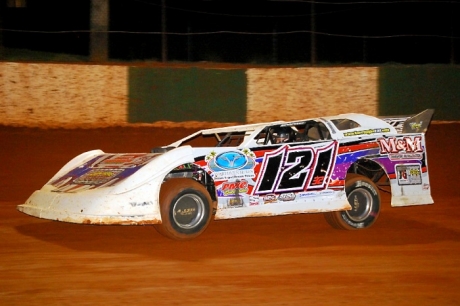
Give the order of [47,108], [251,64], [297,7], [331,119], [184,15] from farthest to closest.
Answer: [184,15]
[297,7]
[251,64]
[47,108]
[331,119]

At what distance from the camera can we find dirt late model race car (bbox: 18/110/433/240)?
7.80m

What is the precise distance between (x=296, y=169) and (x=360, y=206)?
1163mm

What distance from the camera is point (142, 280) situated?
6508mm

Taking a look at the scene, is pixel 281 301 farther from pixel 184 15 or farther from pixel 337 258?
pixel 184 15

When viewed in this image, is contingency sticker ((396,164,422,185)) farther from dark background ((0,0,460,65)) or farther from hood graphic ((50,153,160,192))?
dark background ((0,0,460,65))

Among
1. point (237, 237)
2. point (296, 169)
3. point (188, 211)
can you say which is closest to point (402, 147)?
point (296, 169)

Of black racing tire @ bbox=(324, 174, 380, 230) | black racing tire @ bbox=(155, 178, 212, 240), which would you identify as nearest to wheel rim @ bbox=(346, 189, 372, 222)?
black racing tire @ bbox=(324, 174, 380, 230)

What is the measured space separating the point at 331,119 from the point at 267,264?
8.92 feet

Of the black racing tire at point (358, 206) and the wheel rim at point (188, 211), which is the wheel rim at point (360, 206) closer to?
the black racing tire at point (358, 206)

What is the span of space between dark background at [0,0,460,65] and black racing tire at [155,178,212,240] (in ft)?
33.6

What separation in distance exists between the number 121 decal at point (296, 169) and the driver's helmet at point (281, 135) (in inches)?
13.1

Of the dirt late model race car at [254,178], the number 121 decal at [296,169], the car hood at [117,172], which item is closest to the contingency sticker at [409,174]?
the dirt late model race car at [254,178]

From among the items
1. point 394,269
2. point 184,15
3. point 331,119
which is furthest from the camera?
point 184,15

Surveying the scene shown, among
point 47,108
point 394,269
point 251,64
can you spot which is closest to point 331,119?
point 394,269
